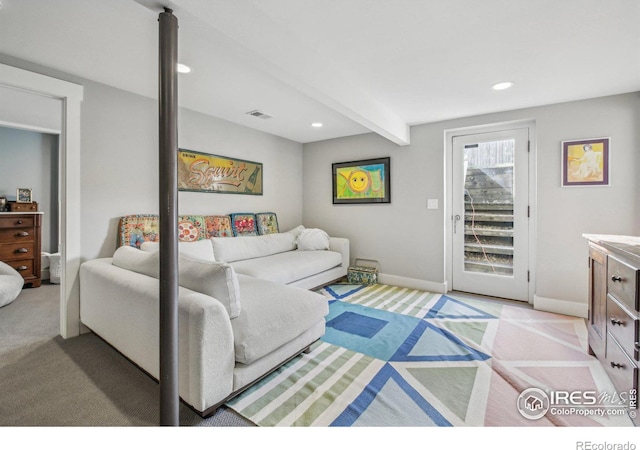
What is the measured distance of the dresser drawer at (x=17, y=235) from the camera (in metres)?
3.83

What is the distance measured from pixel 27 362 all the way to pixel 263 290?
5.64 ft

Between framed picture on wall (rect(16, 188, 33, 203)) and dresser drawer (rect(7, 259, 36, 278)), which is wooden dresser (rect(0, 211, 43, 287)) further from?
framed picture on wall (rect(16, 188, 33, 203))

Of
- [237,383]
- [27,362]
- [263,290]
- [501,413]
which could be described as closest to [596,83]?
[501,413]

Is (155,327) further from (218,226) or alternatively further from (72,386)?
(218,226)

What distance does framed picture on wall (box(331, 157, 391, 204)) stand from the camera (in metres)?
4.13

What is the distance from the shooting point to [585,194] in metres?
2.89

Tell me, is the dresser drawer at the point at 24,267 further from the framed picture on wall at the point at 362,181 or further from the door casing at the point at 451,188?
the door casing at the point at 451,188

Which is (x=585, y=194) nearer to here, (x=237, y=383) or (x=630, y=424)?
(x=630, y=424)

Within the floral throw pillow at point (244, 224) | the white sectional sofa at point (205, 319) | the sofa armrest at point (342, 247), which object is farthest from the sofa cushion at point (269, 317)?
the sofa armrest at point (342, 247)

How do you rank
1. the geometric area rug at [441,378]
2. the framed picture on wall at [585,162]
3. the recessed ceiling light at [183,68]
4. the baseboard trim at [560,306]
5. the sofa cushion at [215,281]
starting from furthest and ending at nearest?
the baseboard trim at [560,306], the framed picture on wall at [585,162], the recessed ceiling light at [183,68], the sofa cushion at [215,281], the geometric area rug at [441,378]

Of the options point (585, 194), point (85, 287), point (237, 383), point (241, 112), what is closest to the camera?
point (237, 383)

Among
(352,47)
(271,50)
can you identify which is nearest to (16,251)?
(271,50)

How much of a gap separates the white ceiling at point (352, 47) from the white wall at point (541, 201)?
0.30m

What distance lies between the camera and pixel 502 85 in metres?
2.57
